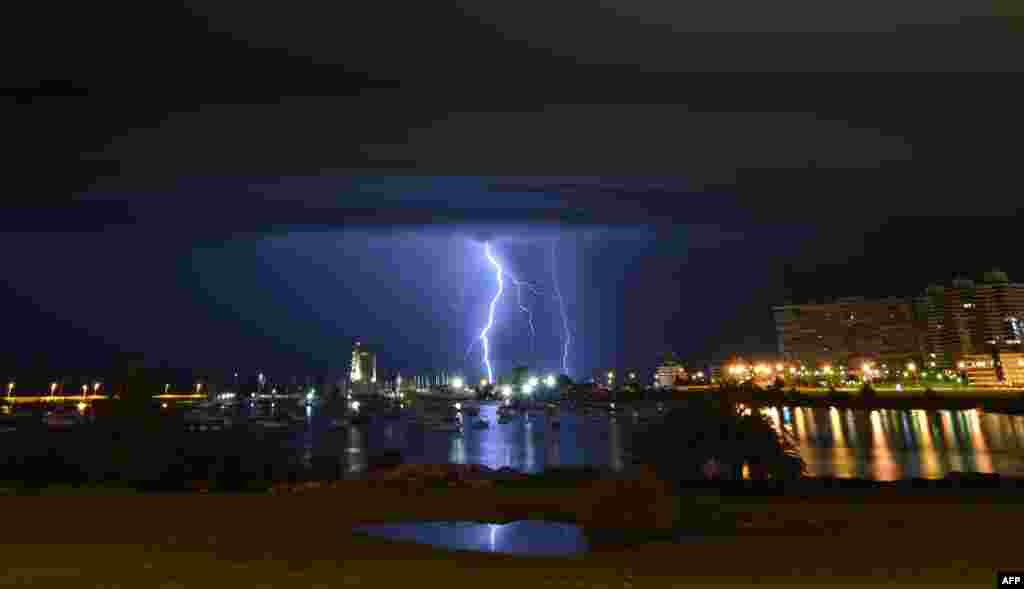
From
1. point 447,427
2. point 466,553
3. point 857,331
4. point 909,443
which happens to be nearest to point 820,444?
point 909,443

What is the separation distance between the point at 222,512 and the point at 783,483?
484 inches

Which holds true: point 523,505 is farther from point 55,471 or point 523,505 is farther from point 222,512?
point 55,471

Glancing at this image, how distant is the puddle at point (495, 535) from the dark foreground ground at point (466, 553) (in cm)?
50

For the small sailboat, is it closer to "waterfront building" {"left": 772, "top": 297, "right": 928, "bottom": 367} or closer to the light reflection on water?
the light reflection on water

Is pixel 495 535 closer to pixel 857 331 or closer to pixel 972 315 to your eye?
pixel 972 315

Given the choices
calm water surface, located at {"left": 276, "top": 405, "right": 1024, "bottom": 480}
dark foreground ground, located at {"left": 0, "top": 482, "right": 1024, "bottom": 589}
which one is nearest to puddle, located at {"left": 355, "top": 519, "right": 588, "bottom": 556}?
dark foreground ground, located at {"left": 0, "top": 482, "right": 1024, "bottom": 589}

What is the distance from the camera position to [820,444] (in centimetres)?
5981

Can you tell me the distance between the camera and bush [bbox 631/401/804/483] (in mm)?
16922

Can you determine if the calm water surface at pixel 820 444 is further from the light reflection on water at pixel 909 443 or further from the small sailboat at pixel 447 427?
the small sailboat at pixel 447 427

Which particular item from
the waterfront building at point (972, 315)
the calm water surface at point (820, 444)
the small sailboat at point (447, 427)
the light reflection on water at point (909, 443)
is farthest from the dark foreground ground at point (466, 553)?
the waterfront building at point (972, 315)

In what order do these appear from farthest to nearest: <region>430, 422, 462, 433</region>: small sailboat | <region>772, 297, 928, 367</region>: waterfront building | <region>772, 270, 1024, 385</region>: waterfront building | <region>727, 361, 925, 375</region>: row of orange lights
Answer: <region>772, 297, 928, 367</region>: waterfront building
<region>727, 361, 925, 375</region>: row of orange lights
<region>772, 270, 1024, 385</region>: waterfront building
<region>430, 422, 462, 433</region>: small sailboat

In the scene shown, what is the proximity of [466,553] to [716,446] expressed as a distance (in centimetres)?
1059

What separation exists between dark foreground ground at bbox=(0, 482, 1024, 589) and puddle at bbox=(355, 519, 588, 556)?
19.7 inches

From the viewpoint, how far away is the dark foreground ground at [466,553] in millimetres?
7359
